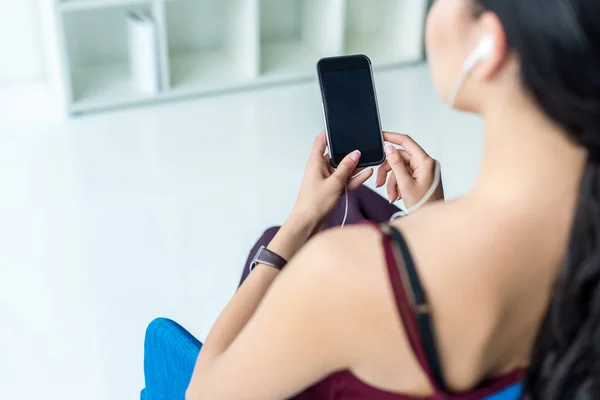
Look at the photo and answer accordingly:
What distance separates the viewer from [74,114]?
8.25 ft

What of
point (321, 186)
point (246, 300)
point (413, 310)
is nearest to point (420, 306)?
point (413, 310)

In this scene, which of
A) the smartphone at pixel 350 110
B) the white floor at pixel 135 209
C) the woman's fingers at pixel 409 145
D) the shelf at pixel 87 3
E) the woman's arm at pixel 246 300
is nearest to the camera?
the woman's arm at pixel 246 300

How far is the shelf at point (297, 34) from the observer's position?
281cm

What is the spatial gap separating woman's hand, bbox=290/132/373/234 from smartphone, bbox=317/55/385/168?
0.29 ft

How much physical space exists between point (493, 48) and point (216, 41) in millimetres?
2441

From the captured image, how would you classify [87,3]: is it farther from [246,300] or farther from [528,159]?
[528,159]

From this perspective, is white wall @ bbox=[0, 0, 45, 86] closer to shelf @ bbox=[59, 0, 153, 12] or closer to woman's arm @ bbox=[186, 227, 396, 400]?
shelf @ bbox=[59, 0, 153, 12]

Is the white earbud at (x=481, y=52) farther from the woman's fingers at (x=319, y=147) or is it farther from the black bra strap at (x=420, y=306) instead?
the woman's fingers at (x=319, y=147)

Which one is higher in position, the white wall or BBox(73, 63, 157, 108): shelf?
the white wall

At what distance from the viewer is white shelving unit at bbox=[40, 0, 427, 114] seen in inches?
99.7

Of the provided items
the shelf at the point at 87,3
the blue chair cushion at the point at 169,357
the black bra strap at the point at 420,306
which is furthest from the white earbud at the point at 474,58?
the shelf at the point at 87,3

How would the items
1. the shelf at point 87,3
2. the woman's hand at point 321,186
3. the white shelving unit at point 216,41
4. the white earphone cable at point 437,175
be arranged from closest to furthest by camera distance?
the white earphone cable at point 437,175 → the woman's hand at point 321,186 → the shelf at point 87,3 → the white shelving unit at point 216,41

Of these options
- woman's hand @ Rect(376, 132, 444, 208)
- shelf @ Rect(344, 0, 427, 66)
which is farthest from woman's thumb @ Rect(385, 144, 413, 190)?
shelf @ Rect(344, 0, 427, 66)

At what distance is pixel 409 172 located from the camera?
112 centimetres
